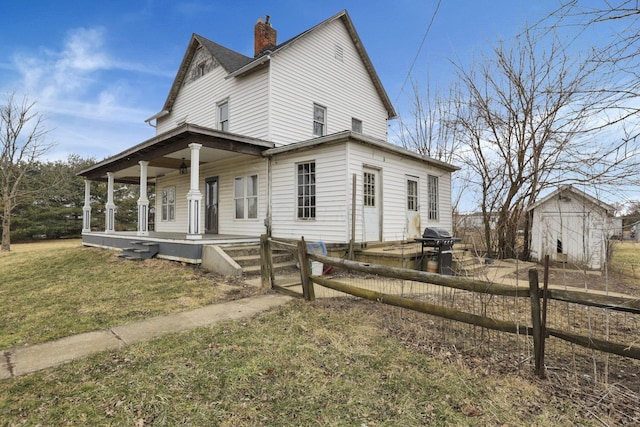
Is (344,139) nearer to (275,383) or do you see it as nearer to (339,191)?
(339,191)

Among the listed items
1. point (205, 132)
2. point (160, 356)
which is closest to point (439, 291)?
point (160, 356)

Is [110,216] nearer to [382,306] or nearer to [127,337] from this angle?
[127,337]

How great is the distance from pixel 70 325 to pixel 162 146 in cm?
684

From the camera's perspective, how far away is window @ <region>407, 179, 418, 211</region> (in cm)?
1091

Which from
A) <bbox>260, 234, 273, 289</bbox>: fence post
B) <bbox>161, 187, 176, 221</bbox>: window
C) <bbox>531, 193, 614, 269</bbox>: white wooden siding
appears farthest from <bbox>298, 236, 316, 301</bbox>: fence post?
<bbox>161, 187, 176, 221</bbox>: window

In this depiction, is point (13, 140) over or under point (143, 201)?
over

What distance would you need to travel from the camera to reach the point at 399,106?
16641 millimetres

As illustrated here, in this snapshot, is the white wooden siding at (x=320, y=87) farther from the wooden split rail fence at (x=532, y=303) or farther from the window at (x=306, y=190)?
the wooden split rail fence at (x=532, y=303)

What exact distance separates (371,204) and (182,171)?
294 inches

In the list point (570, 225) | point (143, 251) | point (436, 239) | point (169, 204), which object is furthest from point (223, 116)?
point (570, 225)

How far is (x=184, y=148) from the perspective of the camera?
9.26m

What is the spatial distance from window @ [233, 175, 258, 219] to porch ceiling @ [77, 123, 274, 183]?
3.41 ft

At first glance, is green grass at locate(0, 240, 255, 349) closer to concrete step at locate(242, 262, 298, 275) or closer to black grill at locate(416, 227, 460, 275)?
concrete step at locate(242, 262, 298, 275)

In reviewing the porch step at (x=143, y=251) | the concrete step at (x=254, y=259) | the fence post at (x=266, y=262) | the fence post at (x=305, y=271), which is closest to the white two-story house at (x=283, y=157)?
the porch step at (x=143, y=251)
